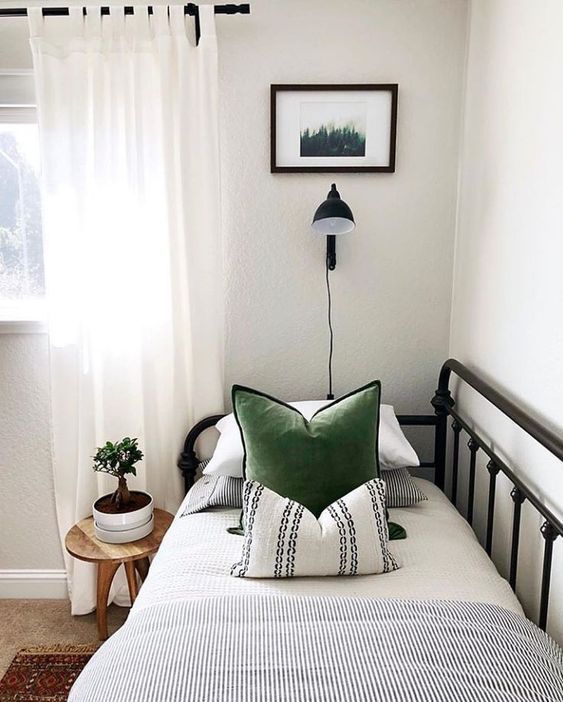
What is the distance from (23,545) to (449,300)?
1.91 meters

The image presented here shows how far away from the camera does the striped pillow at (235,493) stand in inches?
82.0

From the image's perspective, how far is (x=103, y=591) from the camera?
229 cm

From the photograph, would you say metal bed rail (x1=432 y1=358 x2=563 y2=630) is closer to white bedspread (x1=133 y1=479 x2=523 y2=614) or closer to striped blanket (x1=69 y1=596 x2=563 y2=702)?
white bedspread (x1=133 y1=479 x2=523 y2=614)

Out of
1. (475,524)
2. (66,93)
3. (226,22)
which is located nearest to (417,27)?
(226,22)

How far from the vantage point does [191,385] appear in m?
2.46

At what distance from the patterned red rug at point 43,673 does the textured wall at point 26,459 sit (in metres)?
0.41

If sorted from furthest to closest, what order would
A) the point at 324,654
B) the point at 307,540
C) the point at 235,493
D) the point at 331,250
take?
the point at 331,250, the point at 235,493, the point at 307,540, the point at 324,654

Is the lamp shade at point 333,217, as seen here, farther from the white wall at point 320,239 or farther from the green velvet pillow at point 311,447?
the green velvet pillow at point 311,447

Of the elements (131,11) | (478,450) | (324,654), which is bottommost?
(324,654)

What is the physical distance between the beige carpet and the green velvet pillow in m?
1.03

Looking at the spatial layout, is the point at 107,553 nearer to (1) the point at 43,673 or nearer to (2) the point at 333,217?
(1) the point at 43,673

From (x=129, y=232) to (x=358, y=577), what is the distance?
1375 millimetres

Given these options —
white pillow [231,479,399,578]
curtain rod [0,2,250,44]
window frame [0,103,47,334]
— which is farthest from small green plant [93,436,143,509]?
curtain rod [0,2,250,44]

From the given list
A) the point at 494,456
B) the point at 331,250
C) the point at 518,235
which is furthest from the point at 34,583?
the point at 518,235
